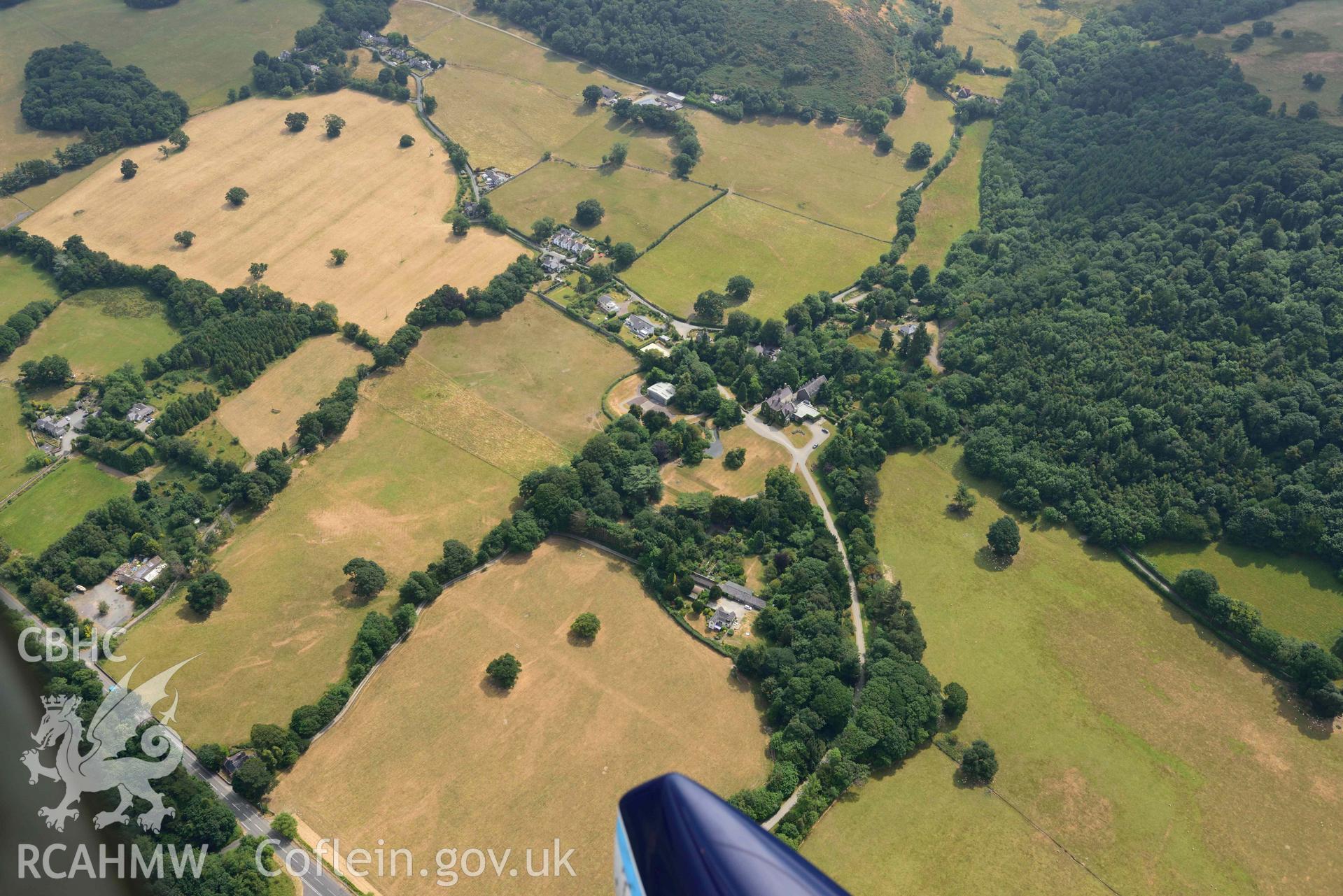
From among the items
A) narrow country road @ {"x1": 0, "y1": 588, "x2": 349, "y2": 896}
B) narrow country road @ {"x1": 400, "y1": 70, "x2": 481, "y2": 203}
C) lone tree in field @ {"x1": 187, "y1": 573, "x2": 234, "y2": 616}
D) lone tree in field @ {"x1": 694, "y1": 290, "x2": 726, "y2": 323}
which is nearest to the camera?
narrow country road @ {"x1": 0, "y1": 588, "x2": 349, "y2": 896}

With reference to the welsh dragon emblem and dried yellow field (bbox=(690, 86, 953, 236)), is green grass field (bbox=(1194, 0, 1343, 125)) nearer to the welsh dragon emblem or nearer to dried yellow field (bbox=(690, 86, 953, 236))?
dried yellow field (bbox=(690, 86, 953, 236))

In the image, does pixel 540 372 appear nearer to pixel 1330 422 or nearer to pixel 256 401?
pixel 256 401

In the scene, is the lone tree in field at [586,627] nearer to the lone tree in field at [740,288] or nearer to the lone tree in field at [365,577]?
the lone tree in field at [365,577]

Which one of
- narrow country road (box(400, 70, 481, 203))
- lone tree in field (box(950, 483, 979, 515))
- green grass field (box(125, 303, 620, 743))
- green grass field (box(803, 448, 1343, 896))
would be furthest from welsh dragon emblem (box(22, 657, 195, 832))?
narrow country road (box(400, 70, 481, 203))

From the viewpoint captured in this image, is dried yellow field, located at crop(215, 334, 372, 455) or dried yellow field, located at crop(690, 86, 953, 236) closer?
dried yellow field, located at crop(215, 334, 372, 455)

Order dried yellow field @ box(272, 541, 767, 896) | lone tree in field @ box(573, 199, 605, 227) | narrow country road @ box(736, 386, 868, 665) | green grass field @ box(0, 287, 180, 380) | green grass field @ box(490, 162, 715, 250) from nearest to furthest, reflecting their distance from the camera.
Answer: dried yellow field @ box(272, 541, 767, 896) → narrow country road @ box(736, 386, 868, 665) → green grass field @ box(0, 287, 180, 380) → lone tree in field @ box(573, 199, 605, 227) → green grass field @ box(490, 162, 715, 250)

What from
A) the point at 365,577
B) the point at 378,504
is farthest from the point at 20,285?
the point at 365,577
